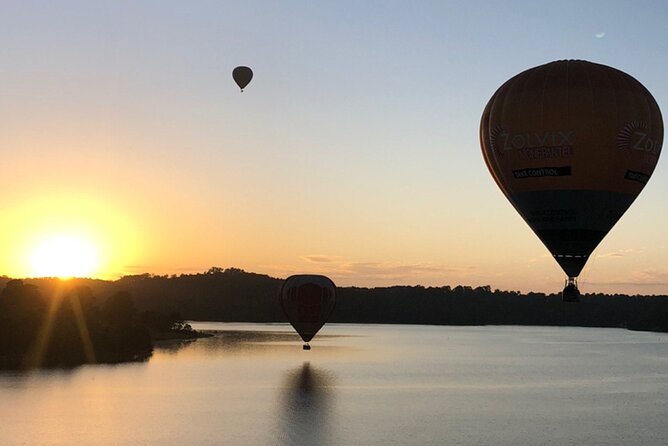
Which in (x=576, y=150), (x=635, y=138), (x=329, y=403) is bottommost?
(x=329, y=403)

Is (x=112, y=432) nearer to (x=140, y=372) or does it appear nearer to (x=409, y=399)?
(x=409, y=399)

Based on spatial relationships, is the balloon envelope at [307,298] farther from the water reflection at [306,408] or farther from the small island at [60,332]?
the small island at [60,332]

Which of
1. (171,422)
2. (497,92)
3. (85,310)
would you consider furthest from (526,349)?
(497,92)

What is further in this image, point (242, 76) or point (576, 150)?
point (242, 76)

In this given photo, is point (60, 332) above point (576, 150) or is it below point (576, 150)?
below

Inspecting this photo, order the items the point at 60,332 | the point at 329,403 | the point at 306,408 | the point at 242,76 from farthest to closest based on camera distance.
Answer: the point at 60,332
the point at 242,76
the point at 329,403
the point at 306,408

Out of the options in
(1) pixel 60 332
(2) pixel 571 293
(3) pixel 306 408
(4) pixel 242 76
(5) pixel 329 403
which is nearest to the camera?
(2) pixel 571 293

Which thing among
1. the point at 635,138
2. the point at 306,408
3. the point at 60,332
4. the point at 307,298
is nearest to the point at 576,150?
the point at 635,138

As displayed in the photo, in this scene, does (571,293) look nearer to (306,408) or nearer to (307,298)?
(306,408)

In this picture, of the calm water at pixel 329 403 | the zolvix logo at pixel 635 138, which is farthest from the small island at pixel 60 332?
the zolvix logo at pixel 635 138
